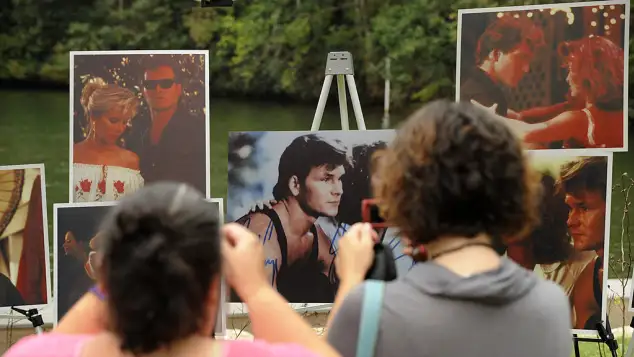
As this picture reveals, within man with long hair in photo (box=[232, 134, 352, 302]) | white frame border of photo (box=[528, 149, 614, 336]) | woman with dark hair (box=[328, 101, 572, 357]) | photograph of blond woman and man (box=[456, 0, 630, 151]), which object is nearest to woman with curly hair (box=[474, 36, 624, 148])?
photograph of blond woman and man (box=[456, 0, 630, 151])

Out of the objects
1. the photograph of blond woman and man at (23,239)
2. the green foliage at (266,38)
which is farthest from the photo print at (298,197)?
the green foliage at (266,38)

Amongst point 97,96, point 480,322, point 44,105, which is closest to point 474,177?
point 480,322

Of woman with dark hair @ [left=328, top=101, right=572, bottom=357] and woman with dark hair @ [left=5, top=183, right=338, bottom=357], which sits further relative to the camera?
woman with dark hair @ [left=328, top=101, right=572, bottom=357]

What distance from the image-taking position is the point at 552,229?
2232 mm

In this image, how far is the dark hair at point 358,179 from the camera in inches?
88.7

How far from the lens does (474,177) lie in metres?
0.98

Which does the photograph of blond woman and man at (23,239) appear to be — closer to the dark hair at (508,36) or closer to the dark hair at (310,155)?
the dark hair at (310,155)

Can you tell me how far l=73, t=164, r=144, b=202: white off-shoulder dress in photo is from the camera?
2.39 m

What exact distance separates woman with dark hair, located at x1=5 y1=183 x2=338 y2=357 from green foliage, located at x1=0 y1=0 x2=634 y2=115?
323 cm

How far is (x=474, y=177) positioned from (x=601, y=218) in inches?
55.3

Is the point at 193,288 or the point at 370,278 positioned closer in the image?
the point at 193,288

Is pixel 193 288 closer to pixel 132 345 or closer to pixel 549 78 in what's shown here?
pixel 132 345

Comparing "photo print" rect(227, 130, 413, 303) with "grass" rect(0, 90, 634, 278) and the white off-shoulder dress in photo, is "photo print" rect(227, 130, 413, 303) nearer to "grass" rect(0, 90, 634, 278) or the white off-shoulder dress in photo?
the white off-shoulder dress in photo

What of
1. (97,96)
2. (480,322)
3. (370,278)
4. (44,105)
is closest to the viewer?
(480,322)
